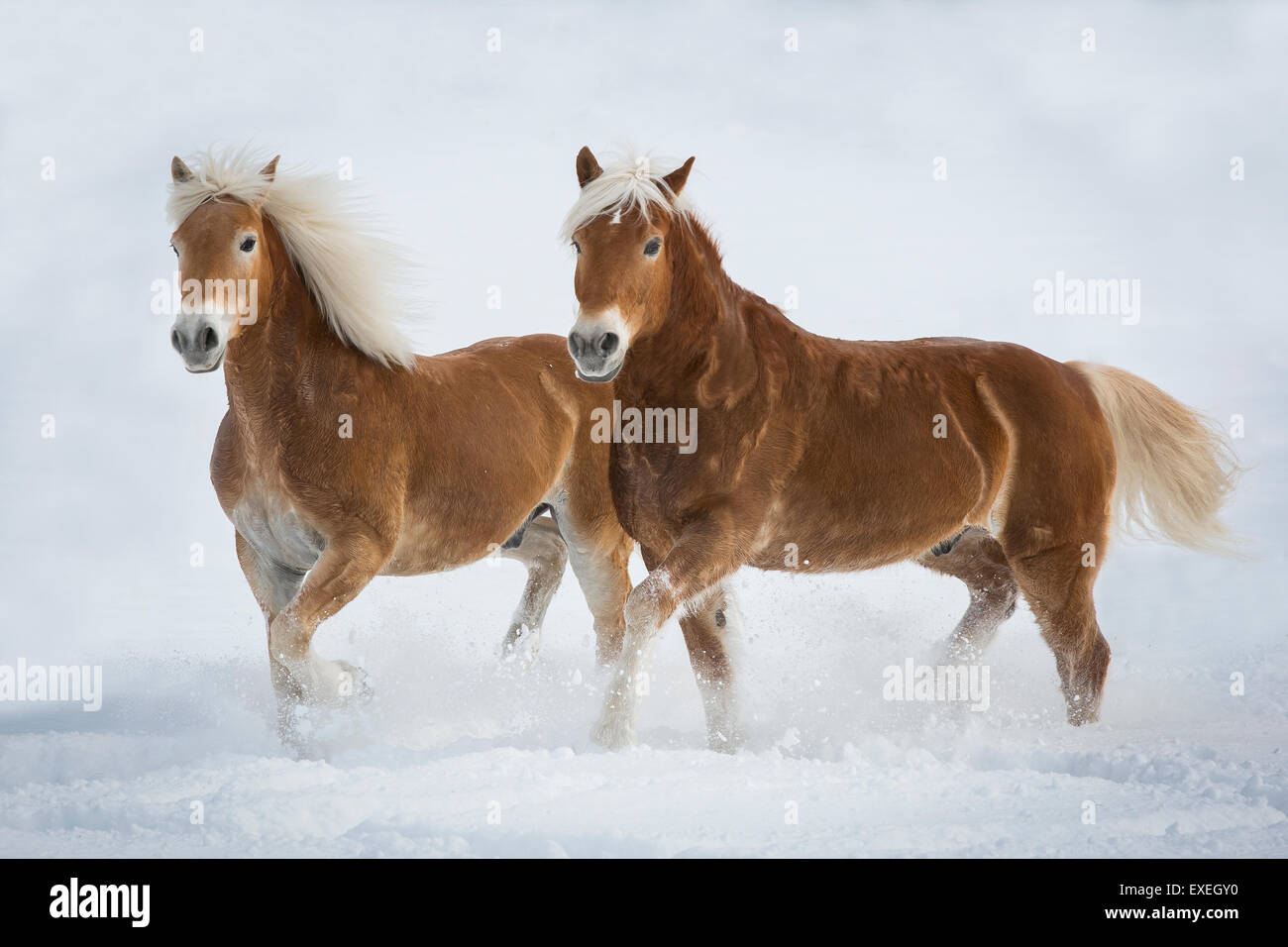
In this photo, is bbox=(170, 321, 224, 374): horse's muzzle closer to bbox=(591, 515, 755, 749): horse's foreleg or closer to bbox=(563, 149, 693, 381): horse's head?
bbox=(563, 149, 693, 381): horse's head

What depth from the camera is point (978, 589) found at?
6.64 meters

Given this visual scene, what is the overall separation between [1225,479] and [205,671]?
5462mm

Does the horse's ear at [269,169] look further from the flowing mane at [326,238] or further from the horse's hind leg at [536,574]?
the horse's hind leg at [536,574]

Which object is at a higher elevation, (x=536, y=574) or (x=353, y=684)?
(x=536, y=574)

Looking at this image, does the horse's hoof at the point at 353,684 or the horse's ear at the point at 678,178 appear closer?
the horse's ear at the point at 678,178

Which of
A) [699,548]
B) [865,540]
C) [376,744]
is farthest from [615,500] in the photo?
[376,744]

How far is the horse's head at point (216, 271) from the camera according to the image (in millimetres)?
5188

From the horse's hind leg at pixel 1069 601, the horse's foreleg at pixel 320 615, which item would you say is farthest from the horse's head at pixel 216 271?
the horse's hind leg at pixel 1069 601

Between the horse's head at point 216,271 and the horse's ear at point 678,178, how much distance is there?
1699 millimetres

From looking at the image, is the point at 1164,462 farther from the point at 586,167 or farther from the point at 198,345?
the point at 198,345

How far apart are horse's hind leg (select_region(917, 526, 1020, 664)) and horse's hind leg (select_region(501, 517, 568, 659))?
1.90 metres

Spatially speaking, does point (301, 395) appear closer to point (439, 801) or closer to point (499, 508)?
point (499, 508)

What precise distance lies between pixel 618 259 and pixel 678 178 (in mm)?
520

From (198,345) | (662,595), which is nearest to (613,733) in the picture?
(662,595)
